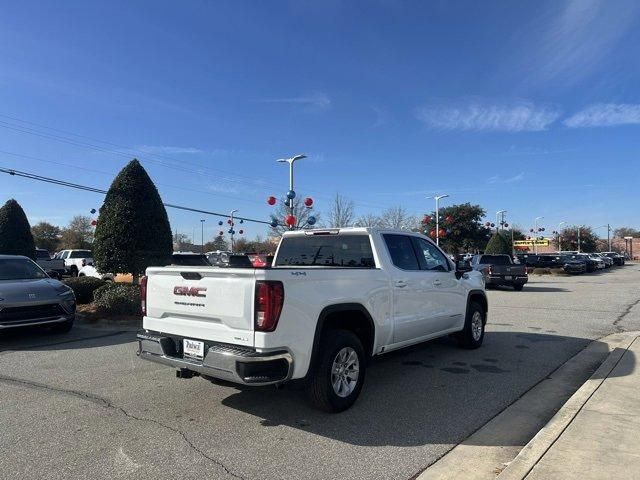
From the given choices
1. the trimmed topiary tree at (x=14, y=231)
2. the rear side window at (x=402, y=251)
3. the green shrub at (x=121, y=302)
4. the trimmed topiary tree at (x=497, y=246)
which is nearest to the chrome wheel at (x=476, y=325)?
the rear side window at (x=402, y=251)

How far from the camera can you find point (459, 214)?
75875 millimetres

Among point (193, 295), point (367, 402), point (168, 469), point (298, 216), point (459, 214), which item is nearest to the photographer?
point (168, 469)

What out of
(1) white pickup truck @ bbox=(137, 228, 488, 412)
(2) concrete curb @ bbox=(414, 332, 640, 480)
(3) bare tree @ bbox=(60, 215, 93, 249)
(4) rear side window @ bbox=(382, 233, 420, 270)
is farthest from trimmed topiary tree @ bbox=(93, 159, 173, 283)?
(3) bare tree @ bbox=(60, 215, 93, 249)

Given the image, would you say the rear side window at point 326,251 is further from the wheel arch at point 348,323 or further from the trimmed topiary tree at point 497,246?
the trimmed topiary tree at point 497,246

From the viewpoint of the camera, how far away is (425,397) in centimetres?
550

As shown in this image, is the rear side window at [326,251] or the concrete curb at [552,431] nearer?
the concrete curb at [552,431]

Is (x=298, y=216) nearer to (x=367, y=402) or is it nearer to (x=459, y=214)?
(x=459, y=214)

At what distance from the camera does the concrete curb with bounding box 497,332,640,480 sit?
3553 millimetres

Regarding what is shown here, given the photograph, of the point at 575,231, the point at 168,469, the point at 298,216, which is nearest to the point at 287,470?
the point at 168,469

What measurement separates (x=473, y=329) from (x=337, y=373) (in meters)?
3.84

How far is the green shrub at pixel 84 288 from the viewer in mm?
12703

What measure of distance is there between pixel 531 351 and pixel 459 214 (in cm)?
7056

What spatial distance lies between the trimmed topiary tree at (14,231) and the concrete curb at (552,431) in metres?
17.8

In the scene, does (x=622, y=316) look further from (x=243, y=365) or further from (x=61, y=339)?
(x=61, y=339)
